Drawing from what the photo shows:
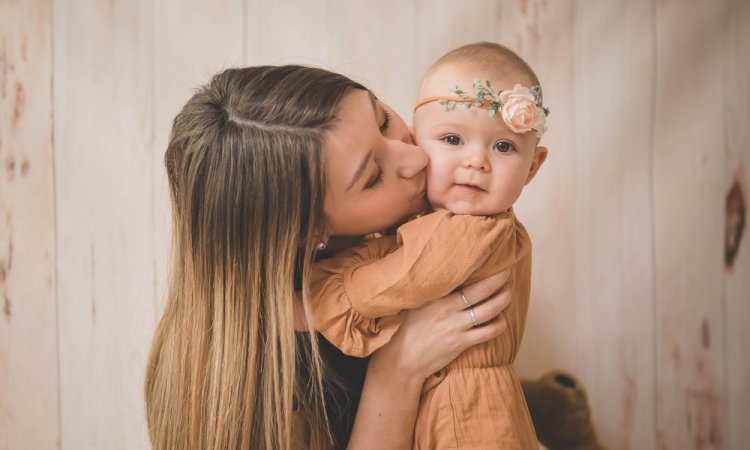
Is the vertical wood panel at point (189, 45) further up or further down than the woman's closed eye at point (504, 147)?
further up

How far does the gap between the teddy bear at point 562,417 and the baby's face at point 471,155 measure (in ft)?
2.12

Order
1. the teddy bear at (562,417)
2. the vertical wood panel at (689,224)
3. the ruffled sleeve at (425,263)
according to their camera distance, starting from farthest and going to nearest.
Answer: the vertical wood panel at (689,224) → the teddy bear at (562,417) → the ruffled sleeve at (425,263)

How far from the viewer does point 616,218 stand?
167 cm

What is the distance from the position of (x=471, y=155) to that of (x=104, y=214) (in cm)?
113

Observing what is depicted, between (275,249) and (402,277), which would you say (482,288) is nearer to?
(402,277)

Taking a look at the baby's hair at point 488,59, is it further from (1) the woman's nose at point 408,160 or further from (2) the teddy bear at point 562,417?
(2) the teddy bear at point 562,417

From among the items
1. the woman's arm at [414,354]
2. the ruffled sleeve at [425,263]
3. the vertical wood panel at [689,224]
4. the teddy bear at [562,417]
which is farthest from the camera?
the vertical wood panel at [689,224]

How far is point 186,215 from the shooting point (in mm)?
1091

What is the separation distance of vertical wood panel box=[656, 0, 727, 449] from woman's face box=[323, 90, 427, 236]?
90 centimetres

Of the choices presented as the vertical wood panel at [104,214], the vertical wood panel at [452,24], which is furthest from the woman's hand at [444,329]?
the vertical wood panel at [104,214]

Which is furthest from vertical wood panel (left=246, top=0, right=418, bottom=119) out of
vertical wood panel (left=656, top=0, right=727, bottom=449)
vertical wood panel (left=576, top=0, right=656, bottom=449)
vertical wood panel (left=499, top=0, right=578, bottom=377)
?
vertical wood panel (left=656, top=0, right=727, bottom=449)

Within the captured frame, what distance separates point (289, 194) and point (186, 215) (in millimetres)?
205

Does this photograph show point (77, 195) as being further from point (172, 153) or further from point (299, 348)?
point (299, 348)

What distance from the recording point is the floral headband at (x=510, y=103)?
103cm
